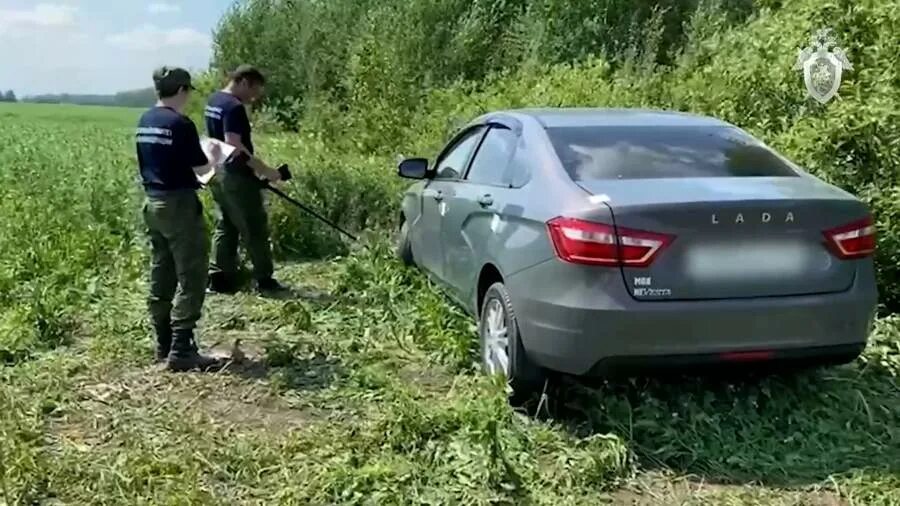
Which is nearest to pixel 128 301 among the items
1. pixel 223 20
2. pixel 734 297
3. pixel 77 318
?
pixel 77 318

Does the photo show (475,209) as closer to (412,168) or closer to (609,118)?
(609,118)

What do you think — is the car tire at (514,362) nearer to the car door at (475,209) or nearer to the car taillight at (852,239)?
the car door at (475,209)

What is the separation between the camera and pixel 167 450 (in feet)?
14.4

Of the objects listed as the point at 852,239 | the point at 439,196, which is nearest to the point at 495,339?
the point at 439,196

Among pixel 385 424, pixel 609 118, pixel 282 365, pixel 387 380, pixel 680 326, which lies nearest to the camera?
pixel 680 326

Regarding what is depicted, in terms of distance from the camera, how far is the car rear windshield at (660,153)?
4.82 metres

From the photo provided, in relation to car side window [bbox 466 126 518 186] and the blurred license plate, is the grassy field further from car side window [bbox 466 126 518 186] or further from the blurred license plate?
car side window [bbox 466 126 518 186]

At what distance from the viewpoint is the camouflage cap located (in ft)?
18.0

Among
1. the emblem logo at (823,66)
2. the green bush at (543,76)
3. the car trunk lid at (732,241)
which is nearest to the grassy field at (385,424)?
the car trunk lid at (732,241)

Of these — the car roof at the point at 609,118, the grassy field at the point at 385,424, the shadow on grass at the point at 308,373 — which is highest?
the car roof at the point at 609,118

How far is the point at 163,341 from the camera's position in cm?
588

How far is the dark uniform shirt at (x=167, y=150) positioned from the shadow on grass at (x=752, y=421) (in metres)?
2.40

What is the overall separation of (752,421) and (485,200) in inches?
70.8

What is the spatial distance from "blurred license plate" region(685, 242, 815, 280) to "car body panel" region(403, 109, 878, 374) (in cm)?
1
